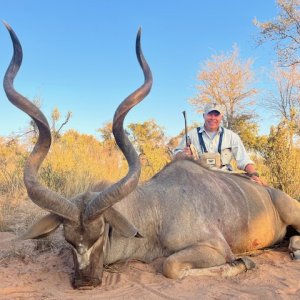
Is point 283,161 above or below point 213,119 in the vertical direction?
below

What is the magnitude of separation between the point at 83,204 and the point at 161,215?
1.03 metres

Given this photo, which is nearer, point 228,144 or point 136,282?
point 136,282

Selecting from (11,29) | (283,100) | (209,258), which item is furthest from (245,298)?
(283,100)

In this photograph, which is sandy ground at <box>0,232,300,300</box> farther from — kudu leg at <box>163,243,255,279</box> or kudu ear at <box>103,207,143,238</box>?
kudu ear at <box>103,207,143,238</box>

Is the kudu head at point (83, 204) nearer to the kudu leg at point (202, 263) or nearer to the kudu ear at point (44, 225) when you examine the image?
the kudu ear at point (44, 225)

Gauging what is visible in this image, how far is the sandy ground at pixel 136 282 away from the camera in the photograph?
3.51m

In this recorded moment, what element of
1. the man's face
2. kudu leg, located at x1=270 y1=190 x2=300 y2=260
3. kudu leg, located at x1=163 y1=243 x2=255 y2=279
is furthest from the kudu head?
the man's face

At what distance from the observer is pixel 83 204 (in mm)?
3812

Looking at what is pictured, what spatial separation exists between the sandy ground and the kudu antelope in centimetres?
14

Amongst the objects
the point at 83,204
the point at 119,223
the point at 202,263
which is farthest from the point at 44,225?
the point at 202,263

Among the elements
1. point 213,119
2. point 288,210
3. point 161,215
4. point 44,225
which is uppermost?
point 213,119

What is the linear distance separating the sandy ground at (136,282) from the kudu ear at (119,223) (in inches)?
17.8

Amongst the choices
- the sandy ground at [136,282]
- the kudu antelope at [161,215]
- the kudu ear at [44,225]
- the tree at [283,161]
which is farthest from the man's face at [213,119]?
the kudu ear at [44,225]

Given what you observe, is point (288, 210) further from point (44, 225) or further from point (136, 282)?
point (44, 225)
